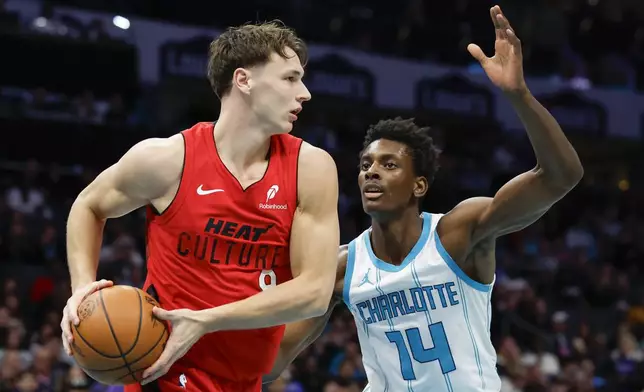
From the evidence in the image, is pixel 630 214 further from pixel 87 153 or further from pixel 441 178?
pixel 87 153

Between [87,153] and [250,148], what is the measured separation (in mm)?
9115

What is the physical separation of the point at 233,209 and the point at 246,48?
617 mm

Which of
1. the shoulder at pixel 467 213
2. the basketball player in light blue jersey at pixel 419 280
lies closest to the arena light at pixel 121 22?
the basketball player in light blue jersey at pixel 419 280

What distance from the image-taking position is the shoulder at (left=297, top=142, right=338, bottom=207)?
12.2 feet

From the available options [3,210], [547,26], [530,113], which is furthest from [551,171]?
[547,26]

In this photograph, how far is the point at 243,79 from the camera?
12.2 ft

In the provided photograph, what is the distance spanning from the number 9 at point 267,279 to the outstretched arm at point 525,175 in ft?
3.75

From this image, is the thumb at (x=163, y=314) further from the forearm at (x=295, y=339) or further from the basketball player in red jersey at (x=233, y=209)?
the forearm at (x=295, y=339)

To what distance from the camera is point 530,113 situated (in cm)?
385

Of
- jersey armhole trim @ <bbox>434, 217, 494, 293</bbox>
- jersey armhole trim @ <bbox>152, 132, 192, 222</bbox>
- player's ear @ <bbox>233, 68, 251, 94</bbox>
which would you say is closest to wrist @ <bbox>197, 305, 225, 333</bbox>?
jersey armhole trim @ <bbox>152, 132, 192, 222</bbox>

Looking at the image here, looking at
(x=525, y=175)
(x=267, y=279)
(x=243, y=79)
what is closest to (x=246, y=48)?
(x=243, y=79)

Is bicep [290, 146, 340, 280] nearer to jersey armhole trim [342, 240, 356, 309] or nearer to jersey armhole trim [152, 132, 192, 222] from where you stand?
jersey armhole trim [152, 132, 192, 222]

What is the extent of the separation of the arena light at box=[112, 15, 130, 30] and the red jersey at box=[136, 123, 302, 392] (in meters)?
11.2

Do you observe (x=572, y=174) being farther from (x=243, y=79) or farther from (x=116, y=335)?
A: (x=116, y=335)
